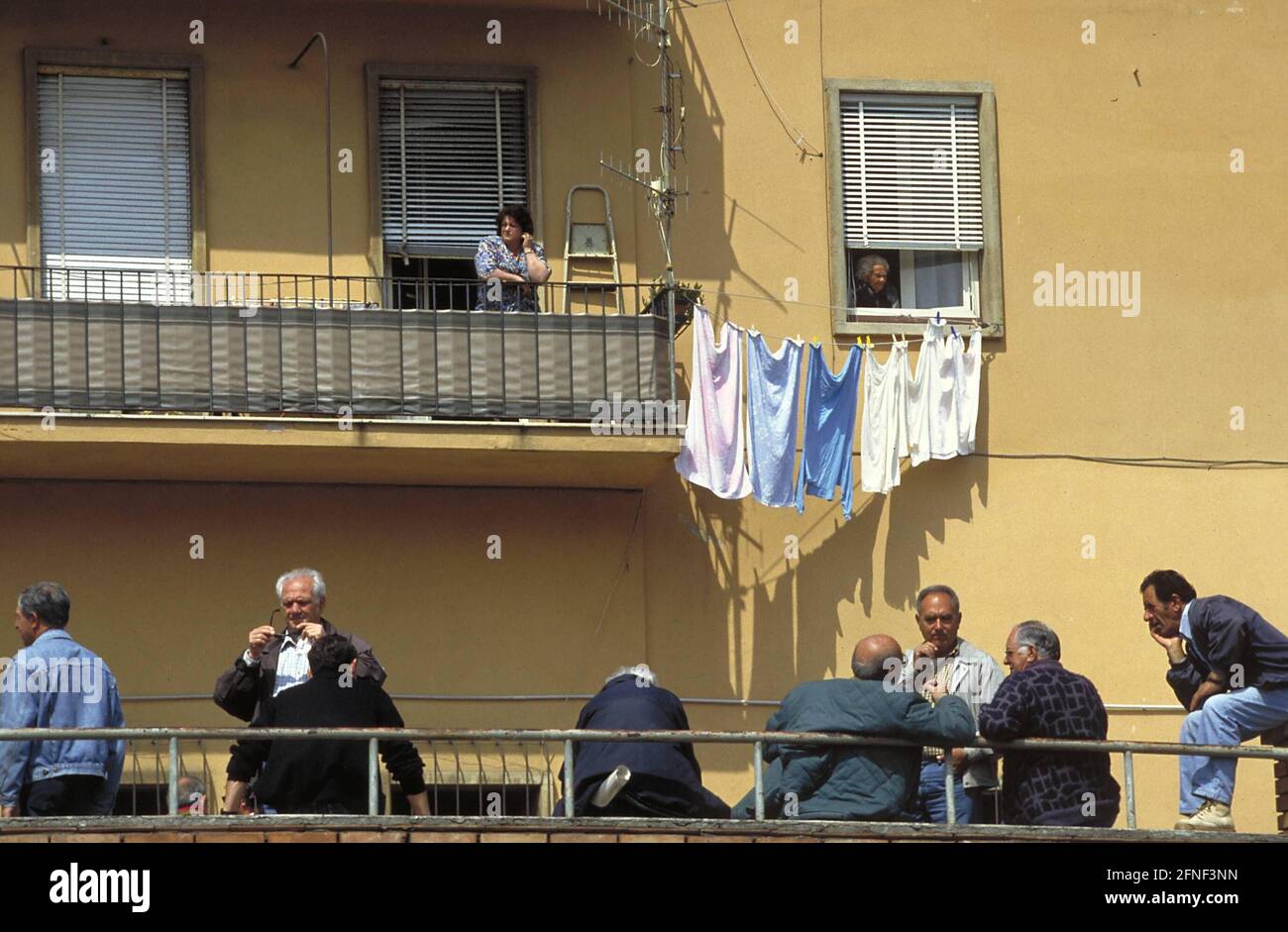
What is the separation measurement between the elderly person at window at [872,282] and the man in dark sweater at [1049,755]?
515cm

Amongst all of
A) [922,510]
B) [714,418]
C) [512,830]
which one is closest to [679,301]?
[714,418]

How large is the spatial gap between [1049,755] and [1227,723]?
1268 mm

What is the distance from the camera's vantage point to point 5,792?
607 inches

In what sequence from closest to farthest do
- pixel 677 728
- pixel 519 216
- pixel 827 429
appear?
pixel 677 728 → pixel 519 216 → pixel 827 429

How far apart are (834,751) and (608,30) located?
672 centimetres

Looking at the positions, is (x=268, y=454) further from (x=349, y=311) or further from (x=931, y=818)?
(x=931, y=818)

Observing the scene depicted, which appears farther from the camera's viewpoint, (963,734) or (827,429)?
(827,429)

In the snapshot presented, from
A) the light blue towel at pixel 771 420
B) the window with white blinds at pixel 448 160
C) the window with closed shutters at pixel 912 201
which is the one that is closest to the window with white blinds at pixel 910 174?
the window with closed shutters at pixel 912 201

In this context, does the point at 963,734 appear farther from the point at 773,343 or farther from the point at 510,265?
the point at 510,265

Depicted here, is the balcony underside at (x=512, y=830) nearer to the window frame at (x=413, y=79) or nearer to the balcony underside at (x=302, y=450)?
the balcony underside at (x=302, y=450)

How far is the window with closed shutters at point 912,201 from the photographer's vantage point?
822 inches

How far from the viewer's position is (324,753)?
15445mm

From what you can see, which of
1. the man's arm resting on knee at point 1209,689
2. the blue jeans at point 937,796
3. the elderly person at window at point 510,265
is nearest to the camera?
the blue jeans at point 937,796

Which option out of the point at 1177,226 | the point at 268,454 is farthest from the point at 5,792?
the point at 1177,226
